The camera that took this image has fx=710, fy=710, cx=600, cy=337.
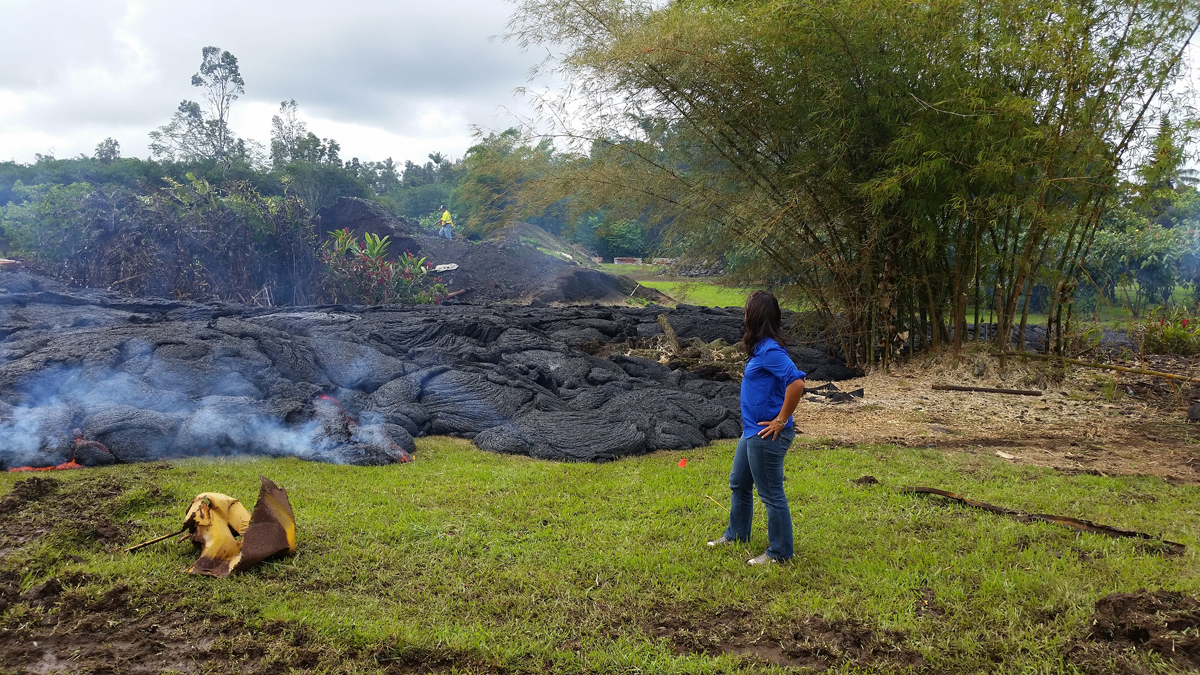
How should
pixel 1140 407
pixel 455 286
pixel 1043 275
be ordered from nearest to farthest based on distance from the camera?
pixel 1140 407
pixel 1043 275
pixel 455 286

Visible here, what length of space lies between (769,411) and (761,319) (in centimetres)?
42

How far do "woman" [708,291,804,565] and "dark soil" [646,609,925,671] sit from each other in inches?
20.9

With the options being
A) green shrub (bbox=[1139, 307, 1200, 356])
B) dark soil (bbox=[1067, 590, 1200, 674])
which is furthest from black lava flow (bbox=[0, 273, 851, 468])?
green shrub (bbox=[1139, 307, 1200, 356])

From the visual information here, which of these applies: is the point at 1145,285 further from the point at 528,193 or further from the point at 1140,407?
the point at 528,193

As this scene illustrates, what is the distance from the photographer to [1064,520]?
3770 mm

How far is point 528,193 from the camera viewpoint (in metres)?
9.79

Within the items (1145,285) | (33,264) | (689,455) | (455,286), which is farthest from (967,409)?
(455,286)

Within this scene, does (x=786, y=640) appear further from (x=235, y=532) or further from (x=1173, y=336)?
(x=1173, y=336)

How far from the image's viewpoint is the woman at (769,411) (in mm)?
3207

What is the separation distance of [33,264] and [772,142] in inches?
543

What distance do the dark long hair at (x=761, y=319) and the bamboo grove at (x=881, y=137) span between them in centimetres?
431

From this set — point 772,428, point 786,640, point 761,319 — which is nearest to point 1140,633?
point 786,640

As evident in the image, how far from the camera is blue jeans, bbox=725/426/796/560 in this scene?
10.7 ft

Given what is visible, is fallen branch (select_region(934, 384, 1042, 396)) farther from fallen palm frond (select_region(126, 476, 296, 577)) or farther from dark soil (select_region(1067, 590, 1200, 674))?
fallen palm frond (select_region(126, 476, 296, 577))
